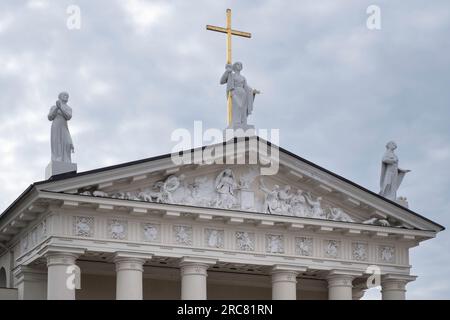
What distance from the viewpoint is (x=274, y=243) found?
3656cm

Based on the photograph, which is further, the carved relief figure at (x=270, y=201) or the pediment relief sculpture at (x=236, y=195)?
the carved relief figure at (x=270, y=201)

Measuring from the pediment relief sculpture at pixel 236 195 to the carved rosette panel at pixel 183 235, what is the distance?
2.71ft

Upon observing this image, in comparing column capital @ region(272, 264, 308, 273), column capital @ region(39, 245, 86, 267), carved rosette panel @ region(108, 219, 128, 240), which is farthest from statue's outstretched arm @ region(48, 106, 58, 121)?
column capital @ region(272, 264, 308, 273)

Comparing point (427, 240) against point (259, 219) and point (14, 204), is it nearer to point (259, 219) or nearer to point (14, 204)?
point (259, 219)

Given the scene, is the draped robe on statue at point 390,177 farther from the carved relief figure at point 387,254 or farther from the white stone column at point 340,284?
the white stone column at point 340,284

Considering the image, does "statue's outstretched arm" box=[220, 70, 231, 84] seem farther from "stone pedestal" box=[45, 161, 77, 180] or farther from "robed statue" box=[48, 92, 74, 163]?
"stone pedestal" box=[45, 161, 77, 180]

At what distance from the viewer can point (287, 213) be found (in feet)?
121

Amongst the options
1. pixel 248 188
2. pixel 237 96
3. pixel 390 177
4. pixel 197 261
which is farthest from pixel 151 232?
pixel 390 177

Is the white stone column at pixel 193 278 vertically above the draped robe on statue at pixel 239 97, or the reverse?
the draped robe on statue at pixel 239 97

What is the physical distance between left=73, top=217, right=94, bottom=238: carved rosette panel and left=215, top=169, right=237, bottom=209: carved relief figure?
438 cm

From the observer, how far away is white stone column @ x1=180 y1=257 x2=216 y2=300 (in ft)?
115

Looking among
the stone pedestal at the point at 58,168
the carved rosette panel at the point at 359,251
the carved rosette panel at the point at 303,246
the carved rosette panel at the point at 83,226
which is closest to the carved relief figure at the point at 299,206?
the carved rosette panel at the point at 303,246

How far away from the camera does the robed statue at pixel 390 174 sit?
39406 mm
